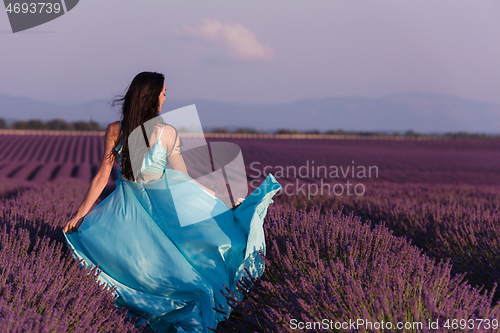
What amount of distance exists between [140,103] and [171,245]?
911mm

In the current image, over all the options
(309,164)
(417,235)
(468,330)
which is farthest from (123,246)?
(309,164)

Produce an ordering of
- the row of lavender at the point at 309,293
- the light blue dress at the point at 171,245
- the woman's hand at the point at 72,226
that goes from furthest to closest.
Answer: the woman's hand at the point at 72,226, the light blue dress at the point at 171,245, the row of lavender at the point at 309,293

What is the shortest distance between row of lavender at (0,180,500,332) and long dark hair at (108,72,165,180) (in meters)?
0.88

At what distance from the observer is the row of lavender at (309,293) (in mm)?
1583

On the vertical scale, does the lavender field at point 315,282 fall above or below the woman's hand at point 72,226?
below

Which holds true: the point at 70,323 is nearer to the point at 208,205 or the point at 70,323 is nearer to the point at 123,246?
the point at 123,246

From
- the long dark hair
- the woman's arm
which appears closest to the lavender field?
the woman's arm

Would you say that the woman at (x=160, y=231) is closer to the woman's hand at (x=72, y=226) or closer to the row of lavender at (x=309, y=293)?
the woman's hand at (x=72, y=226)

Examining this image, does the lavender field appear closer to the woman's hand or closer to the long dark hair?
the woman's hand

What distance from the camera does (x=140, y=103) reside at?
7.75 ft

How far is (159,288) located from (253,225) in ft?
2.42

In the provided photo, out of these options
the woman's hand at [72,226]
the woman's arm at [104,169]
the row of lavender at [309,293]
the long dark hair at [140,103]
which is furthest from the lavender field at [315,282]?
the long dark hair at [140,103]

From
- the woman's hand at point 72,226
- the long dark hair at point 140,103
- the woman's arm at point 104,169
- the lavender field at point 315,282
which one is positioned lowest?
the lavender field at point 315,282

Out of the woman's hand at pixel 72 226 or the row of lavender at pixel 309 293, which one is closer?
the row of lavender at pixel 309 293
